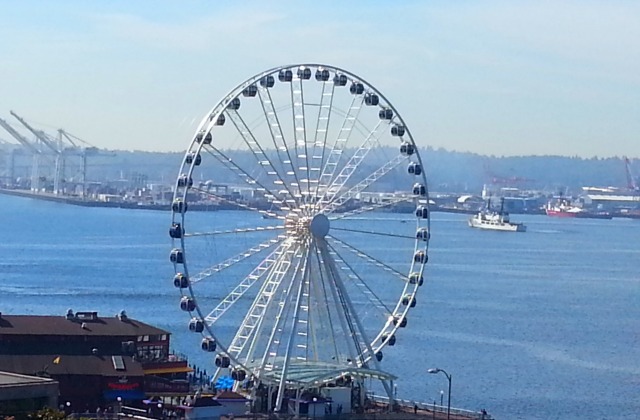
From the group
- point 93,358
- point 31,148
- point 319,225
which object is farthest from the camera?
point 31,148

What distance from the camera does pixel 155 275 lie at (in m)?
53.0

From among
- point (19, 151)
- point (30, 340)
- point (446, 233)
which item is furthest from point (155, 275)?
point (19, 151)

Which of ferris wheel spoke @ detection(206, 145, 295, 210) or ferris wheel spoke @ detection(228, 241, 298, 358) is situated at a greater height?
ferris wheel spoke @ detection(206, 145, 295, 210)

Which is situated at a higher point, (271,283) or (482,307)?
(271,283)

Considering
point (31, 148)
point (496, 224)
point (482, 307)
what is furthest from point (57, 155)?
point (482, 307)

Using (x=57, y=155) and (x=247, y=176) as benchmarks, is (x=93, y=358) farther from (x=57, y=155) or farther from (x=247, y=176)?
(x=57, y=155)

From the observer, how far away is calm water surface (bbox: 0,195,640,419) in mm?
30547

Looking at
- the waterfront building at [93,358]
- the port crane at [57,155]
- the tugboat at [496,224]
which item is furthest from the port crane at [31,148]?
the waterfront building at [93,358]

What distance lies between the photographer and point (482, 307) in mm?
45750

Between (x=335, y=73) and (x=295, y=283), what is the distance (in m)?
3.46

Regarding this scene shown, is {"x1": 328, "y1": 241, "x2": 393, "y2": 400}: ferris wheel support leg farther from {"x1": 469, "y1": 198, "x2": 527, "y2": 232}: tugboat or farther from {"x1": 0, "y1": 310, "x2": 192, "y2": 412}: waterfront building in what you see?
{"x1": 469, "y1": 198, "x2": 527, "y2": 232}: tugboat

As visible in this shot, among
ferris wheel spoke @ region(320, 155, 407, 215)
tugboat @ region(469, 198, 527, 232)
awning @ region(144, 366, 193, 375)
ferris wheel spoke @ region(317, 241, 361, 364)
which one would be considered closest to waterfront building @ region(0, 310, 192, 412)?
awning @ region(144, 366, 193, 375)

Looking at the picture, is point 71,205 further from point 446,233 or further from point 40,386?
point 40,386

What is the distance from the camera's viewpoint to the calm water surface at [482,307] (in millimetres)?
30547
